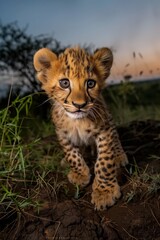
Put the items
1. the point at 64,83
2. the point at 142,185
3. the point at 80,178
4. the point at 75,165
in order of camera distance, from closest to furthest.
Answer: the point at 64,83
the point at 142,185
the point at 80,178
the point at 75,165

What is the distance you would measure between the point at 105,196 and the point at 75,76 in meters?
1.07

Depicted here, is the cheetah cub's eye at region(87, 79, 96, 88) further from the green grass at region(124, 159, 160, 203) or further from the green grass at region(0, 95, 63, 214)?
the green grass at region(124, 159, 160, 203)

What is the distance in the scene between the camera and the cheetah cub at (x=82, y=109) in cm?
386

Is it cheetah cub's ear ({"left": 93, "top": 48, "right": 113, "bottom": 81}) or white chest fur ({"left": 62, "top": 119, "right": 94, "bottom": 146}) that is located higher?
cheetah cub's ear ({"left": 93, "top": 48, "right": 113, "bottom": 81})

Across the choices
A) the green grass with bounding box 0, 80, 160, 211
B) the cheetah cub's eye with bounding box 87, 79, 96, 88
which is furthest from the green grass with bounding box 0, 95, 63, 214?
the cheetah cub's eye with bounding box 87, 79, 96, 88

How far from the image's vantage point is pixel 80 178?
4441mm

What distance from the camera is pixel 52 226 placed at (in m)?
3.60

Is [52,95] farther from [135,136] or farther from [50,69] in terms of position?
[135,136]

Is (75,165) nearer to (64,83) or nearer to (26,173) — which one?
(26,173)

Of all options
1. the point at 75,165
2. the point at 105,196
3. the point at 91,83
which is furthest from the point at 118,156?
the point at 91,83

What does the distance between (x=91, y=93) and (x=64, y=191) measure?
97 centimetres

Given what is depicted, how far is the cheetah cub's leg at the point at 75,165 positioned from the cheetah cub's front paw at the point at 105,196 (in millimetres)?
250

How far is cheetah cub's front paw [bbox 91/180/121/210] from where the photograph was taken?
13.0 feet

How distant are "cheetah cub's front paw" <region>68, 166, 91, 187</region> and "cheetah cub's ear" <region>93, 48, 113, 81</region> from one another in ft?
3.08
